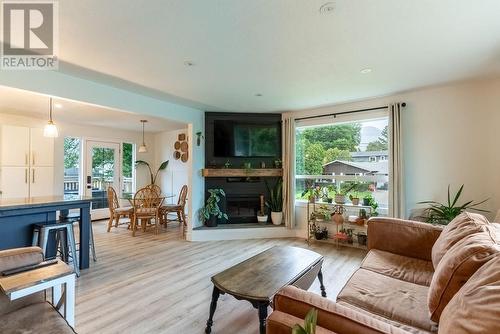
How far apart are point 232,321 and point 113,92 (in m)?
3.16

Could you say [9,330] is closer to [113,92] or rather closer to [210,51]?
[210,51]

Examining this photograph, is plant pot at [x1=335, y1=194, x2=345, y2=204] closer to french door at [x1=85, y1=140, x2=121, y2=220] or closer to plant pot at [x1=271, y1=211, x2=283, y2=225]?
plant pot at [x1=271, y1=211, x2=283, y2=225]

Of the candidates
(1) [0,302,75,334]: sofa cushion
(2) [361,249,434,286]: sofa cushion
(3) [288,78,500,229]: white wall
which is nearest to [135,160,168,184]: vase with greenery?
(3) [288,78,500,229]: white wall

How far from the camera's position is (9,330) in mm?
1256

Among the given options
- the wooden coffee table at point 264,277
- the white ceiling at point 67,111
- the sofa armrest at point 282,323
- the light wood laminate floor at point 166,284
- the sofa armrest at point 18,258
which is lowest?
the light wood laminate floor at point 166,284

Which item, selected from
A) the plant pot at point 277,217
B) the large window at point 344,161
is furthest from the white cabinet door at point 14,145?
the large window at point 344,161

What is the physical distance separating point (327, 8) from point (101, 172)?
251 inches

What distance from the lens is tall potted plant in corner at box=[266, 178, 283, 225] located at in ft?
16.1

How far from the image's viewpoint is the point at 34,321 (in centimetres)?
133

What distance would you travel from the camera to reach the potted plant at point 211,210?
15.5ft

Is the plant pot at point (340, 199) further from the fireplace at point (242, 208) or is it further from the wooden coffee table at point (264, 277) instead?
the wooden coffee table at point (264, 277)

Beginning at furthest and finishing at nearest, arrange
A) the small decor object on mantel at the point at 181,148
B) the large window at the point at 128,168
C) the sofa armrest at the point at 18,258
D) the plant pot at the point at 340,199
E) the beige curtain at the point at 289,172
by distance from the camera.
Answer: the large window at the point at 128,168
the small decor object on mantel at the point at 181,148
the beige curtain at the point at 289,172
the plant pot at the point at 340,199
the sofa armrest at the point at 18,258

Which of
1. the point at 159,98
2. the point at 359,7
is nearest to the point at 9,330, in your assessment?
the point at 359,7

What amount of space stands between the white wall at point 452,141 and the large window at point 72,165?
6471 millimetres
